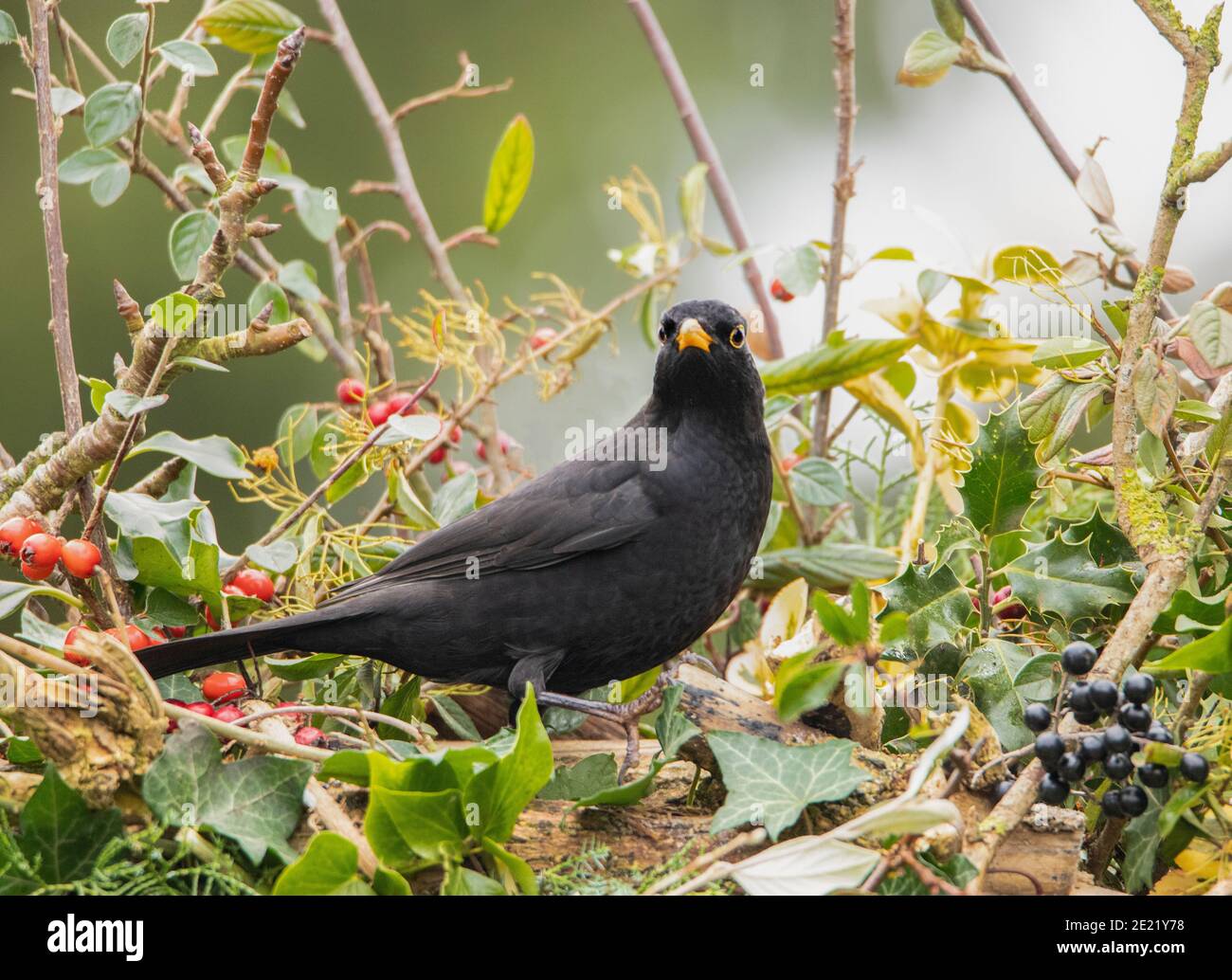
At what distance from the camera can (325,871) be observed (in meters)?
1.71

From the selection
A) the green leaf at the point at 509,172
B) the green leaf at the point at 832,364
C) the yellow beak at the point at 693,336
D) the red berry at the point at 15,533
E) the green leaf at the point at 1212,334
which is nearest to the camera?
the green leaf at the point at 1212,334

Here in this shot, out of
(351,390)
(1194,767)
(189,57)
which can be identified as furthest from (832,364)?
(189,57)

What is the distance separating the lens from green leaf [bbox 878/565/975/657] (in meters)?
2.22

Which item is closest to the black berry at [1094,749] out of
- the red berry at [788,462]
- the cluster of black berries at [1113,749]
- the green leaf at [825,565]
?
the cluster of black berries at [1113,749]

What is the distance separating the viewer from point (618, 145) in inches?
304

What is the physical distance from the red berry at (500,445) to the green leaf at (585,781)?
4.97ft

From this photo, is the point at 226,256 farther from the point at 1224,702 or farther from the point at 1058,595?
the point at 1224,702

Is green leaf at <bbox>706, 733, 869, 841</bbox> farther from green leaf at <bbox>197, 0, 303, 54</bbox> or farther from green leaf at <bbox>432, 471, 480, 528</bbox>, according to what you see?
green leaf at <bbox>197, 0, 303, 54</bbox>

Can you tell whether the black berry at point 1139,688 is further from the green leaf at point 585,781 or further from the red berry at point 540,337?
the red berry at point 540,337

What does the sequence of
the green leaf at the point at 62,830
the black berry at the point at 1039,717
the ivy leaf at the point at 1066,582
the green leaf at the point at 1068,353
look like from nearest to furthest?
the green leaf at the point at 62,830 → the black berry at the point at 1039,717 → the ivy leaf at the point at 1066,582 → the green leaf at the point at 1068,353

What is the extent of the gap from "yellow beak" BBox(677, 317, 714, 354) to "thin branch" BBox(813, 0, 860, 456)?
310 mm

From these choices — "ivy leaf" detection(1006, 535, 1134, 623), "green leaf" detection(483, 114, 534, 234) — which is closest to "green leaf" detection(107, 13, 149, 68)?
"green leaf" detection(483, 114, 534, 234)

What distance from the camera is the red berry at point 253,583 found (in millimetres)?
2811

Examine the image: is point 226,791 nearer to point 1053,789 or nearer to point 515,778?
point 515,778
